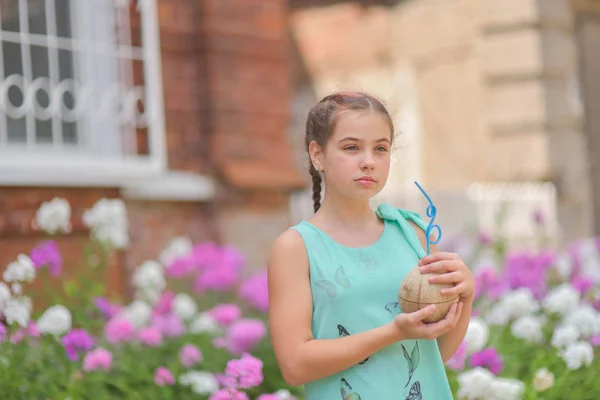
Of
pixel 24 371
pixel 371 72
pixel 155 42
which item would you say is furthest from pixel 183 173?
pixel 371 72

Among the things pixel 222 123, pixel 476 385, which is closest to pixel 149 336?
pixel 476 385

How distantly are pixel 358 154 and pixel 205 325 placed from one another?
2174 millimetres

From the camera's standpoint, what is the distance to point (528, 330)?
3.60 metres

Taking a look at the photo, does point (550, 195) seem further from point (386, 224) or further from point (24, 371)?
point (386, 224)

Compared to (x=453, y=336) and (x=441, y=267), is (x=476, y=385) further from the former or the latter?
(x=441, y=267)

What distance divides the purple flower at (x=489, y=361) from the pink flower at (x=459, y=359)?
0.05 meters

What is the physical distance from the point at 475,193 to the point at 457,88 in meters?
1.20

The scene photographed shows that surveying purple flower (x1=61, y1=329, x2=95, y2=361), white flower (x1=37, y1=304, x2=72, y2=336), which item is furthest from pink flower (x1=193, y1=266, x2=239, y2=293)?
white flower (x1=37, y1=304, x2=72, y2=336)

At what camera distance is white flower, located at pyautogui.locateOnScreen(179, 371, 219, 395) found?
10.8ft

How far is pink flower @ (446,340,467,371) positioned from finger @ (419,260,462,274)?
1.43 meters

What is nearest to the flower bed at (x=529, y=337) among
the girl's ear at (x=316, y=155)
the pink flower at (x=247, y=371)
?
the pink flower at (x=247, y=371)

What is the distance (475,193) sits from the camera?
7879 mm

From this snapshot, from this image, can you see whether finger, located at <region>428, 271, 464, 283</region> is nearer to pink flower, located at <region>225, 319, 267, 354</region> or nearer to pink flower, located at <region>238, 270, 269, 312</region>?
pink flower, located at <region>225, 319, 267, 354</region>

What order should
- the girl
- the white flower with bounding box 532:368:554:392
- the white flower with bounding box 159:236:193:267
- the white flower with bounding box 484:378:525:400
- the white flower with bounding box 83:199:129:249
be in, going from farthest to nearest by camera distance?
the white flower with bounding box 159:236:193:267 < the white flower with bounding box 83:199:129:249 < the white flower with bounding box 532:368:554:392 < the white flower with bounding box 484:378:525:400 < the girl
